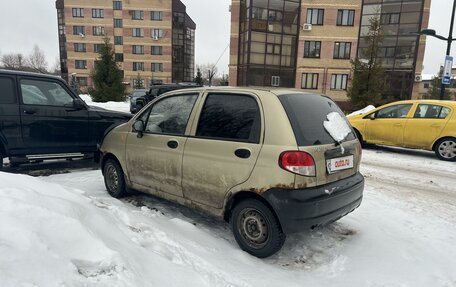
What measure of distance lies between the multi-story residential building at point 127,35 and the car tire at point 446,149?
49.8m

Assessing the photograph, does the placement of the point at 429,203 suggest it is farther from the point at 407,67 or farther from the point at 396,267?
the point at 407,67

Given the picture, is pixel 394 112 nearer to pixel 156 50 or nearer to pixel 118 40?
pixel 156 50

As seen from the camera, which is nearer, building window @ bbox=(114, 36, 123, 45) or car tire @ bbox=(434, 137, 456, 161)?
car tire @ bbox=(434, 137, 456, 161)

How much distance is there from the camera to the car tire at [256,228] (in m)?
3.20

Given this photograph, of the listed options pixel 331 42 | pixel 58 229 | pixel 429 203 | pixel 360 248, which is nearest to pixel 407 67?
pixel 331 42

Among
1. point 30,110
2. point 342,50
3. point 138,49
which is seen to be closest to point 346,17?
point 342,50

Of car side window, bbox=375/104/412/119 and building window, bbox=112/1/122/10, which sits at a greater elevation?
building window, bbox=112/1/122/10

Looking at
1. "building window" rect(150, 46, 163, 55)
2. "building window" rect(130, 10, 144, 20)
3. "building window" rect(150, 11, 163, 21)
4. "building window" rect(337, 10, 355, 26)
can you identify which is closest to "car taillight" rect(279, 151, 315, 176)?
"building window" rect(337, 10, 355, 26)

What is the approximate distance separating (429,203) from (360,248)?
2312 mm

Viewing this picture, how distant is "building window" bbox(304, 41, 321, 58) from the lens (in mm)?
34781

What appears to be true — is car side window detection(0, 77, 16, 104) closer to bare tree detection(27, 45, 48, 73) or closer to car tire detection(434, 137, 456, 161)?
car tire detection(434, 137, 456, 161)

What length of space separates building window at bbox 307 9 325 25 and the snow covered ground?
33053 mm

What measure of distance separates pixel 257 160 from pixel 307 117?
0.74 metres

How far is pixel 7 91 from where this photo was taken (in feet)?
18.7
